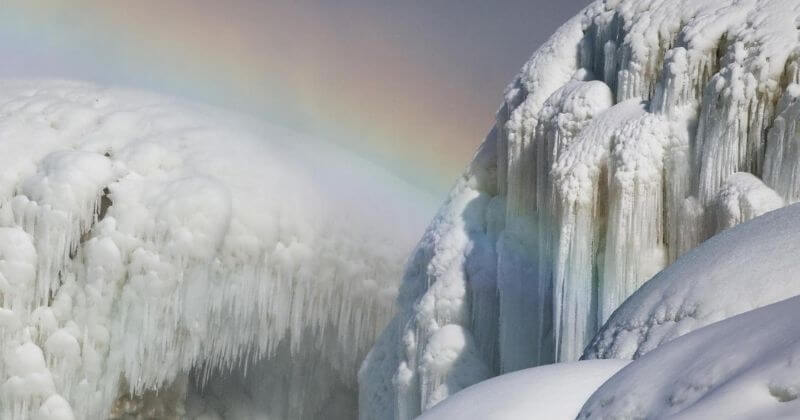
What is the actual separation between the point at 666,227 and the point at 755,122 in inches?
28.6

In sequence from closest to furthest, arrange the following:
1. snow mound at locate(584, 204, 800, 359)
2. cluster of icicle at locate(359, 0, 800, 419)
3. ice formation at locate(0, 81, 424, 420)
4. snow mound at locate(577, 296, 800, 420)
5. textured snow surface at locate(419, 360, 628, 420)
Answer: snow mound at locate(577, 296, 800, 420)
textured snow surface at locate(419, 360, 628, 420)
snow mound at locate(584, 204, 800, 359)
cluster of icicle at locate(359, 0, 800, 419)
ice formation at locate(0, 81, 424, 420)

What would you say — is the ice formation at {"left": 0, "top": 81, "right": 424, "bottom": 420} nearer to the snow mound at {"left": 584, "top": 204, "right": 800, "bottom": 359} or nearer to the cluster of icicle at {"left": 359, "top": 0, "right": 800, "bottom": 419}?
the cluster of icicle at {"left": 359, "top": 0, "right": 800, "bottom": 419}

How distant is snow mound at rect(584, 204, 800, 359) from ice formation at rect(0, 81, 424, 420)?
20.5ft

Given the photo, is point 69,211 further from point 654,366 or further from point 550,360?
point 654,366

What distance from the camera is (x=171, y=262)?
870 cm

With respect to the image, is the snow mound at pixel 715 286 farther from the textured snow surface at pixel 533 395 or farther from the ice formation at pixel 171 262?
the ice formation at pixel 171 262

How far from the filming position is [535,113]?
6.55m

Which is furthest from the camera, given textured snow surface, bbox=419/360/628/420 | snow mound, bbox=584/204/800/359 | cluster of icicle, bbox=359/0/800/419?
cluster of icicle, bbox=359/0/800/419

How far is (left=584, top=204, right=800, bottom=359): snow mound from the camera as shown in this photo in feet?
8.23

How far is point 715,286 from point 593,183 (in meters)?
3.06

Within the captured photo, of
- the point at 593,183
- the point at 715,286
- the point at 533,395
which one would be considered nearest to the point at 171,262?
the point at 593,183

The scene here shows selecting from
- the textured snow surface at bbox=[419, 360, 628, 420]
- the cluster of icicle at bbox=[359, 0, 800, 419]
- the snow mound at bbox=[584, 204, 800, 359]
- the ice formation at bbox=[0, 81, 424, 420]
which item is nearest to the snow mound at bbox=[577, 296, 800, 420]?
the textured snow surface at bbox=[419, 360, 628, 420]

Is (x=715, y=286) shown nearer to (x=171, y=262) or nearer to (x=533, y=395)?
(x=533, y=395)

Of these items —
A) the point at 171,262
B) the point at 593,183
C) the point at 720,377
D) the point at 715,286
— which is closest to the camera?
the point at 720,377
